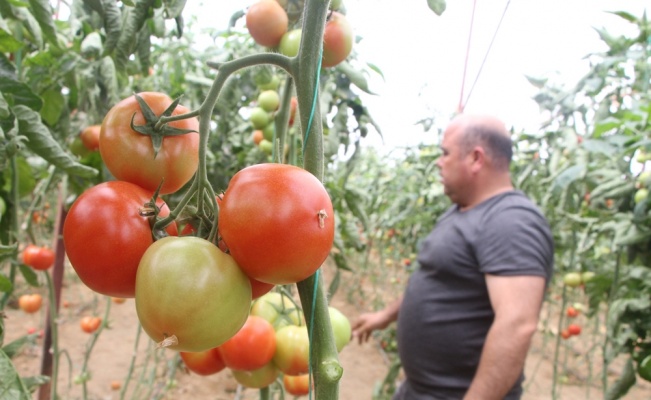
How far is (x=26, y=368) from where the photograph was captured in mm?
3049

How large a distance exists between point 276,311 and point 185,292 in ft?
1.80

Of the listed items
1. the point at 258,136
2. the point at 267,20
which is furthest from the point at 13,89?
the point at 258,136

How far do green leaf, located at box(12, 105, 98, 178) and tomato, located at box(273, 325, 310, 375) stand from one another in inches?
15.5

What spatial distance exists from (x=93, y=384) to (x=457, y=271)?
2505 mm

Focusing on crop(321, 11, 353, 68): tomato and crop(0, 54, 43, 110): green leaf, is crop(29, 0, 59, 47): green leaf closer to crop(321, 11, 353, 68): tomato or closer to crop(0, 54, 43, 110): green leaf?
crop(0, 54, 43, 110): green leaf

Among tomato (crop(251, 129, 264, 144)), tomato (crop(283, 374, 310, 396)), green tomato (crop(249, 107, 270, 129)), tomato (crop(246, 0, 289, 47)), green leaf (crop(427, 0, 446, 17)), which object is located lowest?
tomato (crop(283, 374, 310, 396))

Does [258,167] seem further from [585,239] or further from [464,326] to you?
[585,239]

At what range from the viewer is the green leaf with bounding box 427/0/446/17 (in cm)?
48

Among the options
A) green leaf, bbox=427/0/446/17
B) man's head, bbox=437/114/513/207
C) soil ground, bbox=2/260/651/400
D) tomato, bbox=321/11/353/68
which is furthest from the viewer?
soil ground, bbox=2/260/651/400

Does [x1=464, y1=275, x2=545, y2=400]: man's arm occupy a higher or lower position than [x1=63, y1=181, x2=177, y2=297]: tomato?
lower

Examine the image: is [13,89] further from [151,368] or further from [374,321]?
[151,368]

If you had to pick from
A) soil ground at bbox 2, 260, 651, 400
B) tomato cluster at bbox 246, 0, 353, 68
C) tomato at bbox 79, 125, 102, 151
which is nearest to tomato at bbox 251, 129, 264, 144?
tomato at bbox 79, 125, 102, 151

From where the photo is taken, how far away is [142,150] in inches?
16.2

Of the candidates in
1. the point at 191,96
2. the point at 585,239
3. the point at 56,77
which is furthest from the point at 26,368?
the point at 585,239
